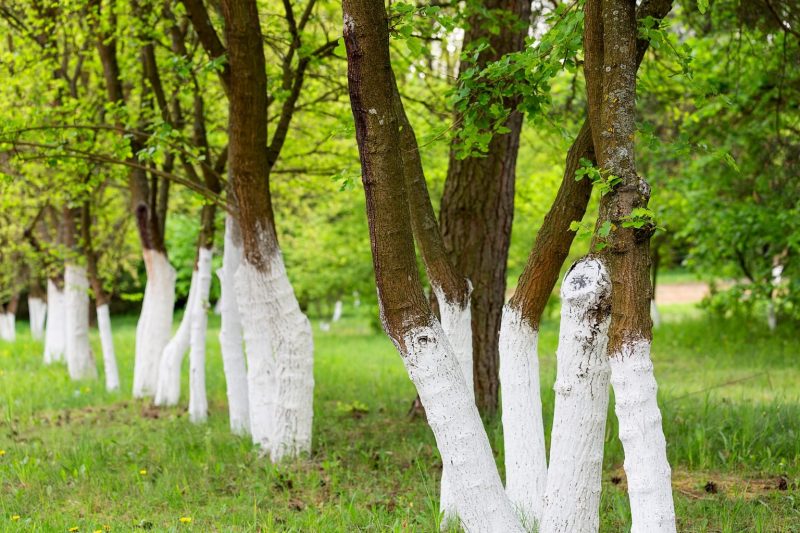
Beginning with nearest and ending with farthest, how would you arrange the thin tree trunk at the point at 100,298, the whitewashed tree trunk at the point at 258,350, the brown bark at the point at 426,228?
the brown bark at the point at 426,228
the whitewashed tree trunk at the point at 258,350
the thin tree trunk at the point at 100,298

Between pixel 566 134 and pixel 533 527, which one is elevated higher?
pixel 566 134

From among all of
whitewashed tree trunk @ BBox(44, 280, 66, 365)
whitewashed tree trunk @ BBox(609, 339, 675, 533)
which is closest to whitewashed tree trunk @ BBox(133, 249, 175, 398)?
whitewashed tree trunk @ BBox(44, 280, 66, 365)

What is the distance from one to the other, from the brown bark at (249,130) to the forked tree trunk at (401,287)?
2.90m

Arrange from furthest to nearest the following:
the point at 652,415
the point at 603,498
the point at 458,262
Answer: the point at 458,262 < the point at 603,498 < the point at 652,415

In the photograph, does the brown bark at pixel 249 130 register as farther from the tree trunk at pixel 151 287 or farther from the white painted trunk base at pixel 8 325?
the white painted trunk base at pixel 8 325

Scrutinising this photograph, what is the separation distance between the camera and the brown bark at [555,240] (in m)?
4.09

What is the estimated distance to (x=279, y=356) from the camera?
6668mm

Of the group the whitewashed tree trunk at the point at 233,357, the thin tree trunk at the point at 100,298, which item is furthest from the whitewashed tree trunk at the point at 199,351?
the thin tree trunk at the point at 100,298

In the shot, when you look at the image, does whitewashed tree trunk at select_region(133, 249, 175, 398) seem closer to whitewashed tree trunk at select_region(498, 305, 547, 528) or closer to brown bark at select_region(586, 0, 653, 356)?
whitewashed tree trunk at select_region(498, 305, 547, 528)

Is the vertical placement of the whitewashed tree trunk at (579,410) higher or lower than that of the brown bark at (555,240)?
lower

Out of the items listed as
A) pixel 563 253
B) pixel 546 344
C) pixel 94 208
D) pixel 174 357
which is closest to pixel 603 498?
pixel 563 253

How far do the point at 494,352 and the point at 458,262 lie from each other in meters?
0.92

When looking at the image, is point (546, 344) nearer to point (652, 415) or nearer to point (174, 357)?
point (174, 357)

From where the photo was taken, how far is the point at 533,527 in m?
4.16
